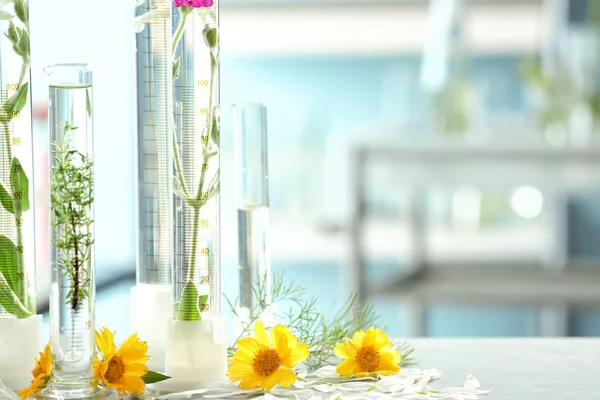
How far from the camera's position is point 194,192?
69 cm

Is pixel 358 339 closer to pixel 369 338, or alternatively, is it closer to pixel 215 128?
pixel 369 338

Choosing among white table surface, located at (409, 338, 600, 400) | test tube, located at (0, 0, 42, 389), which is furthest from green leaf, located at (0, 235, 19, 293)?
white table surface, located at (409, 338, 600, 400)

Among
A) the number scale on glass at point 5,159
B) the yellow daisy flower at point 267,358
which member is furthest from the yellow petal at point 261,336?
the number scale on glass at point 5,159

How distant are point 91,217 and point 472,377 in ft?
1.07

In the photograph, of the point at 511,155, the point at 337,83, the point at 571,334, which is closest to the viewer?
the point at 511,155

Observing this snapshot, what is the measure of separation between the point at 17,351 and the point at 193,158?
0.65ft

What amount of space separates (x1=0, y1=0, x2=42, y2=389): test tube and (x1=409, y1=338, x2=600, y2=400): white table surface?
0.33 m

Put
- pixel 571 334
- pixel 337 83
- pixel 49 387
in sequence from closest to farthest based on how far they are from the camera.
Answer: pixel 49 387, pixel 571 334, pixel 337 83

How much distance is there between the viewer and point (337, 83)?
3.37 metres

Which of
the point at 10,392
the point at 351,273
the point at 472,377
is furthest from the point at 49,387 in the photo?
the point at 351,273

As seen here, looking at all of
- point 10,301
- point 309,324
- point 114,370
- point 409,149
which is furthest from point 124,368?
point 409,149

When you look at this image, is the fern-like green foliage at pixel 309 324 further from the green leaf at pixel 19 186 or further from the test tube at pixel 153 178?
the green leaf at pixel 19 186

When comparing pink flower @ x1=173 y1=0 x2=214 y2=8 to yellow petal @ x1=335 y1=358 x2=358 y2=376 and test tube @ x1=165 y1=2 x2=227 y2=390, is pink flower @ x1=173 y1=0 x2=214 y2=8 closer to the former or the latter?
test tube @ x1=165 y1=2 x2=227 y2=390

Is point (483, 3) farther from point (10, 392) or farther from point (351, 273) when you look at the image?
point (10, 392)
